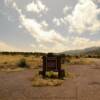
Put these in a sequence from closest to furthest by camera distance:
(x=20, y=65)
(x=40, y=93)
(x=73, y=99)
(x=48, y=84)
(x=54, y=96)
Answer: (x=73, y=99) → (x=54, y=96) → (x=40, y=93) → (x=48, y=84) → (x=20, y=65)

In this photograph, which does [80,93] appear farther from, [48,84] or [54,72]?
[54,72]

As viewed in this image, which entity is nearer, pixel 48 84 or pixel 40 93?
pixel 40 93

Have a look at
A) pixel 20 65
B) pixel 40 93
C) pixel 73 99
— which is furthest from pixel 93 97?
pixel 20 65

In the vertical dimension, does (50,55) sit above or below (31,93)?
above

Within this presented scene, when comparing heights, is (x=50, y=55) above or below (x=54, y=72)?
above

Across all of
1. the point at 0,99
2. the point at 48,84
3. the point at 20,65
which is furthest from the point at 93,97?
the point at 20,65

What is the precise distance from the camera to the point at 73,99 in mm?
12133

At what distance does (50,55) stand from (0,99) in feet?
33.4

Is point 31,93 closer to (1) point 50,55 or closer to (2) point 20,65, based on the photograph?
(1) point 50,55

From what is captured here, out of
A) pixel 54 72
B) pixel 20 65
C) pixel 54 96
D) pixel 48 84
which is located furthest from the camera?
pixel 20 65

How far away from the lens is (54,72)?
2138 cm

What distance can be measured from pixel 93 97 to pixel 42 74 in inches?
379

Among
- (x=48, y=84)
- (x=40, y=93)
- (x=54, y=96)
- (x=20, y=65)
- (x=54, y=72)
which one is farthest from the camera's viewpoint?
Answer: (x=20, y=65)

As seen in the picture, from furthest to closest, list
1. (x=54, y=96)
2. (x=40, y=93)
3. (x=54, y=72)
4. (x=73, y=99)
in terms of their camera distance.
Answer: (x=54, y=72) → (x=40, y=93) → (x=54, y=96) → (x=73, y=99)
